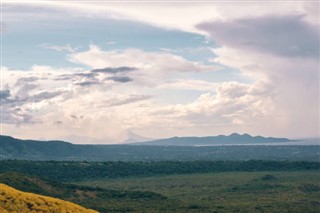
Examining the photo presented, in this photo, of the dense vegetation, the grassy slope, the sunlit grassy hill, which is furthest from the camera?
the dense vegetation

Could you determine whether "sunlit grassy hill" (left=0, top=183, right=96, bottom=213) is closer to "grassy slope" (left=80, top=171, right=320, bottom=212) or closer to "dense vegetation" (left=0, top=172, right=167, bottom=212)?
"grassy slope" (left=80, top=171, right=320, bottom=212)

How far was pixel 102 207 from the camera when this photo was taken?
122062 millimetres

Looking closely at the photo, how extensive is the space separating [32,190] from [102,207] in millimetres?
25459

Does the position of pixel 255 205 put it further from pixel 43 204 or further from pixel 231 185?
pixel 43 204

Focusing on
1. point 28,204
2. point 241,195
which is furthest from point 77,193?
point 28,204

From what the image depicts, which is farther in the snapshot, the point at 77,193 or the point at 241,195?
the point at 241,195

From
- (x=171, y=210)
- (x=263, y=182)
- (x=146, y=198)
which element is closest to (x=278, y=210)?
(x=171, y=210)

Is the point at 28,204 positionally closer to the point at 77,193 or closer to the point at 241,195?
the point at 77,193

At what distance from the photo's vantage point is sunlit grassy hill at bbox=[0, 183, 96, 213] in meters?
49.3

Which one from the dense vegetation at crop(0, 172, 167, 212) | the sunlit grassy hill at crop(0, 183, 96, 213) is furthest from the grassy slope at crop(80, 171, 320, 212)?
the sunlit grassy hill at crop(0, 183, 96, 213)

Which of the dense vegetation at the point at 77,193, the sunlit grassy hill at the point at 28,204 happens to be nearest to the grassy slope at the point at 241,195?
the dense vegetation at the point at 77,193

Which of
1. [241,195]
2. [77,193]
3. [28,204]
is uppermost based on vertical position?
[28,204]

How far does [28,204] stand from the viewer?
A: 50.3 metres

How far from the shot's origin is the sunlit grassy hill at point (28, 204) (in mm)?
49253
